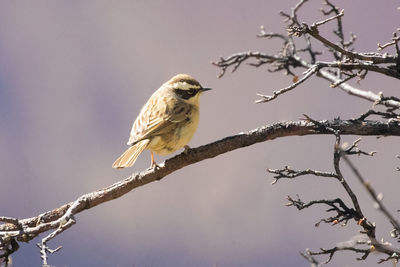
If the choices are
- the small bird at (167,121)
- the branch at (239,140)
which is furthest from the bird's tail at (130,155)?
the branch at (239,140)

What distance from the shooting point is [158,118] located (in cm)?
670

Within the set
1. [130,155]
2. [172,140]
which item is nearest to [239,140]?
[172,140]

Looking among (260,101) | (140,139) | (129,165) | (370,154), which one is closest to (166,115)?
(140,139)

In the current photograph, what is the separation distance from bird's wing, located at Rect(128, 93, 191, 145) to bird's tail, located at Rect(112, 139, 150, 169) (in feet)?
0.21

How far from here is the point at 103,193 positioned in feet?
17.5

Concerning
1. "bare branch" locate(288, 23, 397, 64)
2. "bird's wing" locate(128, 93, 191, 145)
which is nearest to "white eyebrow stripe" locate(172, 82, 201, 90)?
"bird's wing" locate(128, 93, 191, 145)

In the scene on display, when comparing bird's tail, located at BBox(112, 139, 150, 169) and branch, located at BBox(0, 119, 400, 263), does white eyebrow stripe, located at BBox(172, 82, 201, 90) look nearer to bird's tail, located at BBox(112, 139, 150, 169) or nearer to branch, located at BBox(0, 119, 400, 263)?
bird's tail, located at BBox(112, 139, 150, 169)

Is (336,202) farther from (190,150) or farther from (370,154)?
(190,150)

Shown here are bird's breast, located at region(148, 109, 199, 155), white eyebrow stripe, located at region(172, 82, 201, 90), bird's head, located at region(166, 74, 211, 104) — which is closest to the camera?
bird's breast, located at region(148, 109, 199, 155)

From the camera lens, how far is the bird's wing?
6461 mm

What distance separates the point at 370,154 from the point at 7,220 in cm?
353

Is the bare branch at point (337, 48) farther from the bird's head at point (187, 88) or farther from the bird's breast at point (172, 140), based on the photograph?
the bird's head at point (187, 88)

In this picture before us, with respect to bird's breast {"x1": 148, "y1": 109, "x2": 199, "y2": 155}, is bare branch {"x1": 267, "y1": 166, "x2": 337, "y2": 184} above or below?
below

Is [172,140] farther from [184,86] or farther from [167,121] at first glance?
[184,86]
